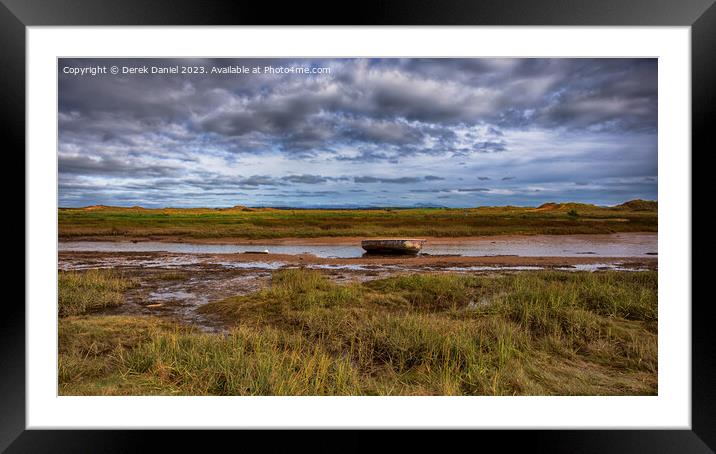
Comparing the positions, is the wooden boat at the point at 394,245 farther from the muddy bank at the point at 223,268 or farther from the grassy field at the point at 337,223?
the grassy field at the point at 337,223

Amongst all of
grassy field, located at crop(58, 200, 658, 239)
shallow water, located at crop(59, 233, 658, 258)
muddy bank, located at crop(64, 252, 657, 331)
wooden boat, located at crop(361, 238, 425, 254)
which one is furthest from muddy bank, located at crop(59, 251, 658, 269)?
grassy field, located at crop(58, 200, 658, 239)

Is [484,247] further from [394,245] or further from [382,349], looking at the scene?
[382,349]

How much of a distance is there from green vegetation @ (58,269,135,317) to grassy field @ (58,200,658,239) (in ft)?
7.34

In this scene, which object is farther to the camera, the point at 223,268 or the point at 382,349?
the point at 223,268

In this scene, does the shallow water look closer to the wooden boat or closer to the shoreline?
the shoreline

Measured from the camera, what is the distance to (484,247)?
9727mm

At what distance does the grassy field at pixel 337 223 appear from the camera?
8.22 m

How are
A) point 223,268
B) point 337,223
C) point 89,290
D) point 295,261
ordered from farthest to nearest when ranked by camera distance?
point 337,223
point 295,261
point 223,268
point 89,290

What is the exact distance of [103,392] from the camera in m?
2.32
